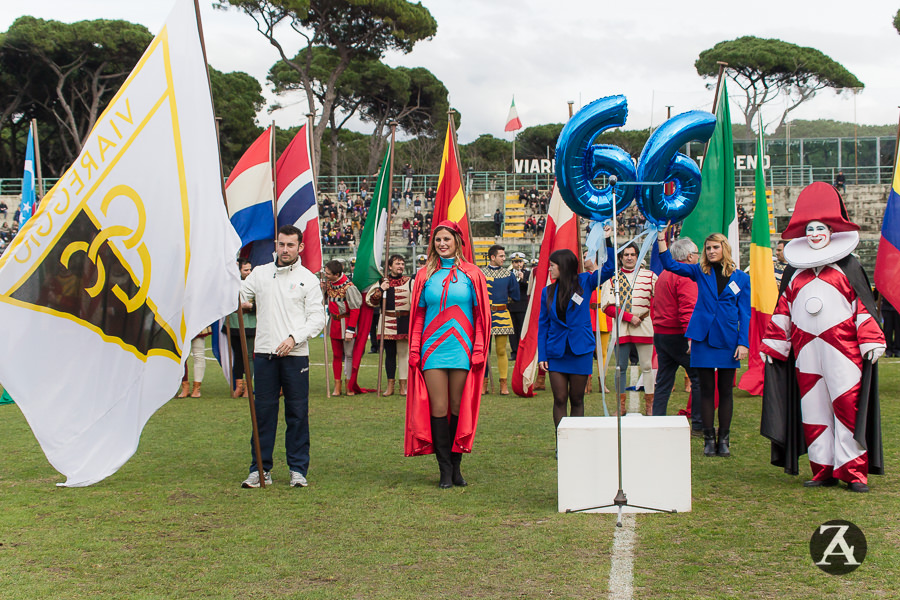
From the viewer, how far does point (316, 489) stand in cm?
638

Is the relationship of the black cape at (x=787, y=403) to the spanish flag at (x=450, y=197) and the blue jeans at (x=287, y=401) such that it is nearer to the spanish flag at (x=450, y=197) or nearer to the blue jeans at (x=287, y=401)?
the blue jeans at (x=287, y=401)

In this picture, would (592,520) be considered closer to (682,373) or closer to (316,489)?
(316,489)

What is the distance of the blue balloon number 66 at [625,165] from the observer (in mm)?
6551

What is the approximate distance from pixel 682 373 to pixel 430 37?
3408 cm

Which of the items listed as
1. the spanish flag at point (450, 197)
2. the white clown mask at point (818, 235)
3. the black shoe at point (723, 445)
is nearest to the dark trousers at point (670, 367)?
the black shoe at point (723, 445)

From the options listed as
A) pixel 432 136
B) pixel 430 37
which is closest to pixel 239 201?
pixel 430 37

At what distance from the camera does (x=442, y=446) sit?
644 centimetres

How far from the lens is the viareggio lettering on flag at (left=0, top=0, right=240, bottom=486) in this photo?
490 centimetres

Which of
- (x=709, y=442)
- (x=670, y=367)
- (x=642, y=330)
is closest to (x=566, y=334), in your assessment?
(x=709, y=442)

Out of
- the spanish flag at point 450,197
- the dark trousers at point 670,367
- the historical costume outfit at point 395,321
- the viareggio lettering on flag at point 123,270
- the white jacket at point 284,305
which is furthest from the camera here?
the historical costume outfit at point 395,321

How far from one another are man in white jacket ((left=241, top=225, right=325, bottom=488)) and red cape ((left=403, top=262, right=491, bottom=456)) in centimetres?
71

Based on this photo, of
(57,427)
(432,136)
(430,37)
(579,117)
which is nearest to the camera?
(57,427)

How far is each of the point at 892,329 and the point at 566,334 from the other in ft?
39.4

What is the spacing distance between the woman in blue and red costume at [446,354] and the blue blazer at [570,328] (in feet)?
2.42
